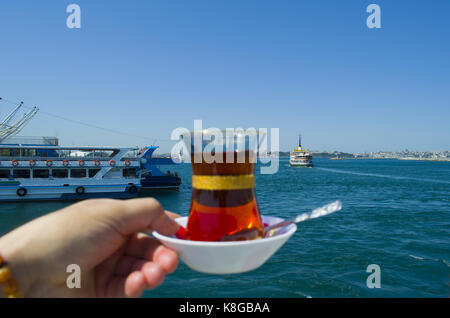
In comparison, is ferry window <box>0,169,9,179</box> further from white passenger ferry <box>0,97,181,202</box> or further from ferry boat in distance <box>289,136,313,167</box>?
ferry boat in distance <box>289,136,313,167</box>

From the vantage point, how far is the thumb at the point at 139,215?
1.53m

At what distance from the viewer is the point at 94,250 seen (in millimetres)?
1583

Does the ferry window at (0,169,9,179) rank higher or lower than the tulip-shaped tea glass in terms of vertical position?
lower

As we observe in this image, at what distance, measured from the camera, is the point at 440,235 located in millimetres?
16469

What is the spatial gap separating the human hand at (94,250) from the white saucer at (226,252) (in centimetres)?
25

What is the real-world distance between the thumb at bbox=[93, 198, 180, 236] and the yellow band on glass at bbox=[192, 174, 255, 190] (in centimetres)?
26

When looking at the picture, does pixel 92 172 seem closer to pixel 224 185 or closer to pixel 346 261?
pixel 346 261

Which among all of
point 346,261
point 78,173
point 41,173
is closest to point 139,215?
point 346,261

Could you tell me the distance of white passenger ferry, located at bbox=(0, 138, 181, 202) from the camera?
24.5 meters

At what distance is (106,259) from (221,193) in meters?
0.88

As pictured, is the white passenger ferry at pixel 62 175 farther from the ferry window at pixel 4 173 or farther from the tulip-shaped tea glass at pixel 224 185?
the tulip-shaped tea glass at pixel 224 185

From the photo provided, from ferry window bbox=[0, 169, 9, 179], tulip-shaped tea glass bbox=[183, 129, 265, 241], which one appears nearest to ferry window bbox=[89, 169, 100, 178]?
ferry window bbox=[0, 169, 9, 179]

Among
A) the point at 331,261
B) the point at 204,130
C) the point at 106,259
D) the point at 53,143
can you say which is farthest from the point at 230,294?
the point at 53,143

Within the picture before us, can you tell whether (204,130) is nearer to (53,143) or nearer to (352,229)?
(352,229)
